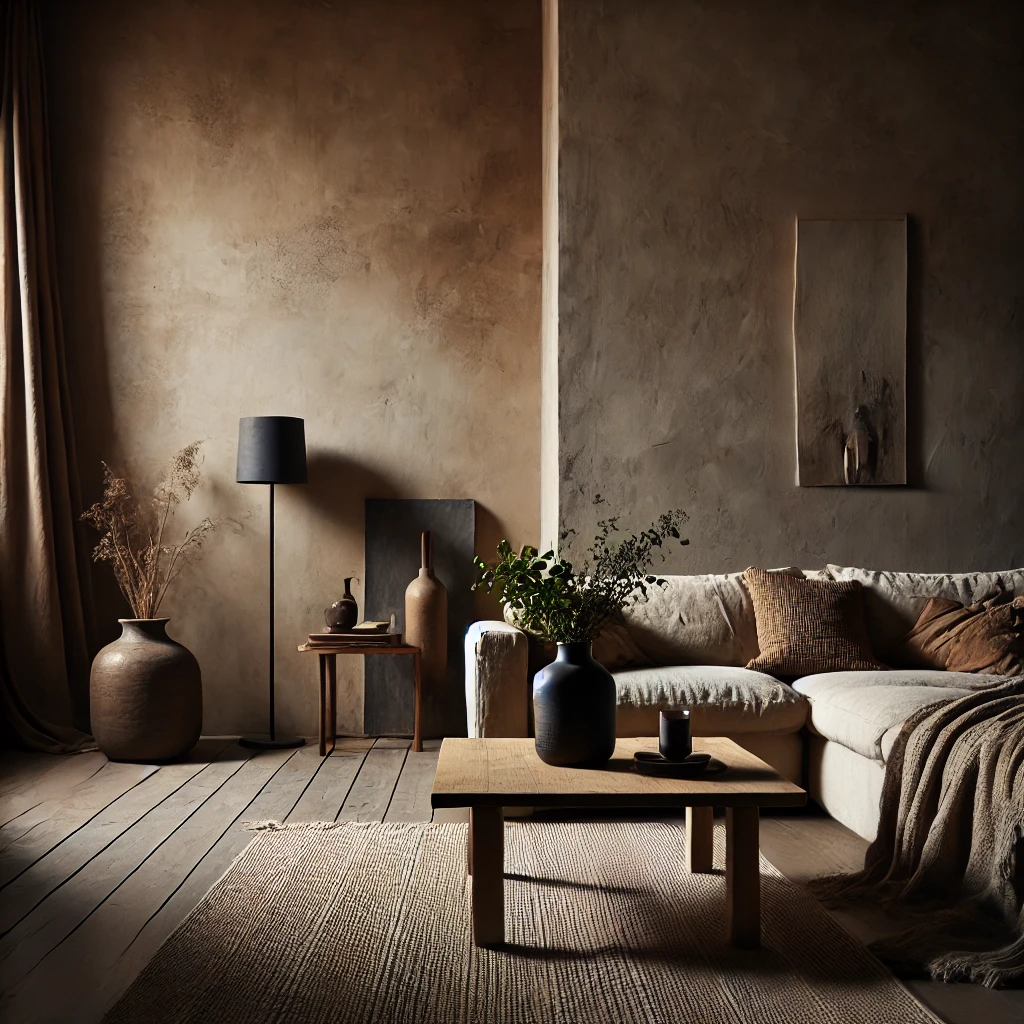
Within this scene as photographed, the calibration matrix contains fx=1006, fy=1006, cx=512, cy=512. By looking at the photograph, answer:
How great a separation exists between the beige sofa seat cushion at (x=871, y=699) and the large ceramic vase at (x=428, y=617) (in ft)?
5.51

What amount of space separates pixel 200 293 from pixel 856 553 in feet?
10.7

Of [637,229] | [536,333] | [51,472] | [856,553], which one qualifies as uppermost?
[637,229]

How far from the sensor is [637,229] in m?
4.32

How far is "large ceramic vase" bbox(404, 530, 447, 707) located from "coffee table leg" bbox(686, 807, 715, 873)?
6.66ft

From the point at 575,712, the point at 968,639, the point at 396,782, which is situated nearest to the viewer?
the point at 575,712

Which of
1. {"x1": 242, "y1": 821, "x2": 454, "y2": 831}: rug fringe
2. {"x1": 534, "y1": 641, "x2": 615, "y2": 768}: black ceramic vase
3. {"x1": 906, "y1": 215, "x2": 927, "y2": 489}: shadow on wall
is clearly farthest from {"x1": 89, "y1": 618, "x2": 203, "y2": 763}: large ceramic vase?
{"x1": 906, "y1": 215, "x2": 927, "y2": 489}: shadow on wall

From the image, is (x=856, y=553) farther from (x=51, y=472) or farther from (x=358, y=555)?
(x=51, y=472)

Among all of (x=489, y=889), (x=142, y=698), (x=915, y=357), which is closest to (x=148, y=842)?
(x=142, y=698)

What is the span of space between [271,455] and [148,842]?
188cm

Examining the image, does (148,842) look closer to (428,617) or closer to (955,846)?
(428,617)

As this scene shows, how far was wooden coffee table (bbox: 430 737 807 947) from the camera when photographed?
209 cm

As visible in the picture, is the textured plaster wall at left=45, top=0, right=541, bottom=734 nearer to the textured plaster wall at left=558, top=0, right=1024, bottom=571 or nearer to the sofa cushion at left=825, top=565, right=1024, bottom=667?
the textured plaster wall at left=558, top=0, right=1024, bottom=571

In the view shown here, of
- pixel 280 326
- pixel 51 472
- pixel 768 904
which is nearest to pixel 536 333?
pixel 280 326

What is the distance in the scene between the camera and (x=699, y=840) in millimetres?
2691
